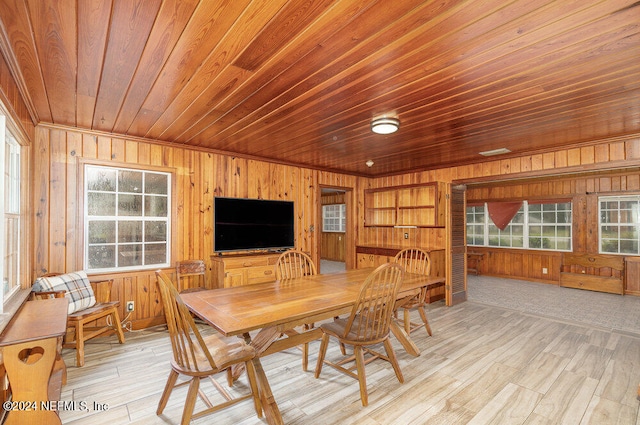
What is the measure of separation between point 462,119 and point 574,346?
277 centimetres

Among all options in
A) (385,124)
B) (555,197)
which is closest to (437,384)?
(385,124)

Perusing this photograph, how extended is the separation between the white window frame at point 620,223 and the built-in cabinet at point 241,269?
6770mm

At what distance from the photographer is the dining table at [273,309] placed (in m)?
1.81

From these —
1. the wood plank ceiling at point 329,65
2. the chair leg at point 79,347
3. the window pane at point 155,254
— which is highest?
the wood plank ceiling at point 329,65

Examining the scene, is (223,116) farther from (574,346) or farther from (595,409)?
(574,346)

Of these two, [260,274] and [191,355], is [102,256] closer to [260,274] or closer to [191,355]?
[260,274]

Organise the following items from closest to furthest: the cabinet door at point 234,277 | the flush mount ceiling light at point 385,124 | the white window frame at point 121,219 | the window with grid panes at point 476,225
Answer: the flush mount ceiling light at point 385,124 < the white window frame at point 121,219 < the cabinet door at point 234,277 < the window with grid panes at point 476,225

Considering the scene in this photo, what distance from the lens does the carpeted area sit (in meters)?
4.21

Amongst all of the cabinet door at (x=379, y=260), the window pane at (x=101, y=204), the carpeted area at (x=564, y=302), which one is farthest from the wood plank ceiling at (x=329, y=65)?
the cabinet door at (x=379, y=260)

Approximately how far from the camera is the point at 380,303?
2.27m

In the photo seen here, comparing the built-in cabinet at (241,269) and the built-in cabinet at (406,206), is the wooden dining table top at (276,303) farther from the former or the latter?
the built-in cabinet at (406,206)

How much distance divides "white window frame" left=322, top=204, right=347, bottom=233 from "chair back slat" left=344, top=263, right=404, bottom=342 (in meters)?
7.20

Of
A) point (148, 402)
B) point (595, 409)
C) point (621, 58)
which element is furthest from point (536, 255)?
point (148, 402)

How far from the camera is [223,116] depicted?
2.93 metres
